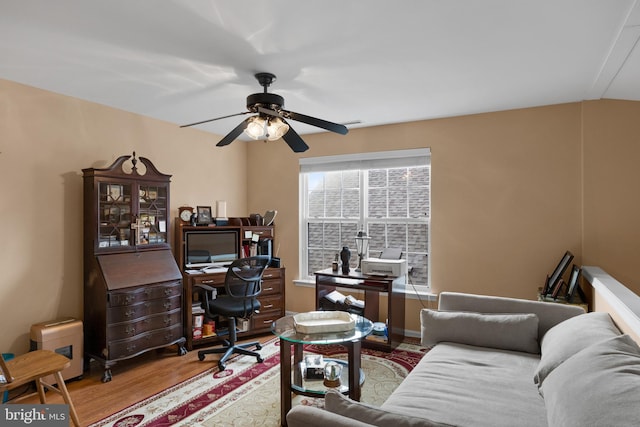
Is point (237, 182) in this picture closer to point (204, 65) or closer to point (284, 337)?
point (204, 65)

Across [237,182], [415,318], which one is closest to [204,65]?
[237,182]

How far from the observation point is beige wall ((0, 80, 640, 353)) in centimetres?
310

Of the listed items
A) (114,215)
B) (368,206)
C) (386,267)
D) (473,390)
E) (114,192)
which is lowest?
(473,390)

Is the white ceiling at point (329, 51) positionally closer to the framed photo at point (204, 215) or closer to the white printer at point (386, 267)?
the framed photo at point (204, 215)

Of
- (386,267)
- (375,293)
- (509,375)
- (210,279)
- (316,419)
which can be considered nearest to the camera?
(316,419)

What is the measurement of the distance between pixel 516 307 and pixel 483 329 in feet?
1.18

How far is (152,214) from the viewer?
378 centimetres

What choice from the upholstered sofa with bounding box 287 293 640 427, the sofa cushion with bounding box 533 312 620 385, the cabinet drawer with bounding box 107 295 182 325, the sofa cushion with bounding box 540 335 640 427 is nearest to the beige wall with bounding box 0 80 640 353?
the cabinet drawer with bounding box 107 295 182 325

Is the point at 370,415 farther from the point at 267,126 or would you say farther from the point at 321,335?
the point at 267,126

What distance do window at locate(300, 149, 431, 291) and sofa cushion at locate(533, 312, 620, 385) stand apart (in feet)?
6.87

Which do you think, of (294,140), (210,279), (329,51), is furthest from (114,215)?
(329,51)

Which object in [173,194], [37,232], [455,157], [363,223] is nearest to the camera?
[37,232]

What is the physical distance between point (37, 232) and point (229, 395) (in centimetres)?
215

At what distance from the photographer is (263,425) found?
8.17 ft
